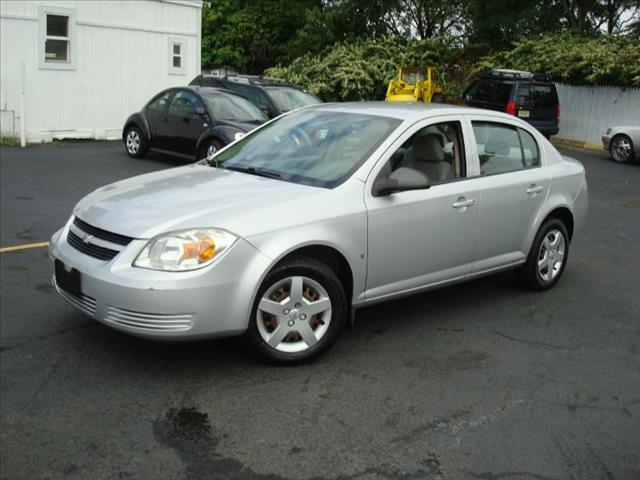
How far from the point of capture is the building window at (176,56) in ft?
66.7

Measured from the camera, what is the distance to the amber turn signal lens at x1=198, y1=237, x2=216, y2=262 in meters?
4.38

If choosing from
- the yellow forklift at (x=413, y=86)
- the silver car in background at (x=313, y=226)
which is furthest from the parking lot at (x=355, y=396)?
the yellow forklift at (x=413, y=86)

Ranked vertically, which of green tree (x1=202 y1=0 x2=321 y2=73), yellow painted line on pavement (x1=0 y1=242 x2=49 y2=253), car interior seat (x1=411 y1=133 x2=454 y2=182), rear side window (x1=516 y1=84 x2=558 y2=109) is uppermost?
green tree (x1=202 y1=0 x2=321 y2=73)

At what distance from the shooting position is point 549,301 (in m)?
6.46

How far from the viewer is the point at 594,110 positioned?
77.9 ft

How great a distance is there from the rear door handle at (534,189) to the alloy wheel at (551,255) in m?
0.43

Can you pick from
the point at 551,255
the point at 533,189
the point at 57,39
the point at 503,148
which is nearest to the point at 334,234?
the point at 503,148

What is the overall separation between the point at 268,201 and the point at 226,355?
0.98m

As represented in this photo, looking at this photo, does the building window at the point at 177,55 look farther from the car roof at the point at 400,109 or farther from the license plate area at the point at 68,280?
the license plate area at the point at 68,280

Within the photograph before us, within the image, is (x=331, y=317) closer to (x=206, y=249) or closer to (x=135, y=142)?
(x=206, y=249)

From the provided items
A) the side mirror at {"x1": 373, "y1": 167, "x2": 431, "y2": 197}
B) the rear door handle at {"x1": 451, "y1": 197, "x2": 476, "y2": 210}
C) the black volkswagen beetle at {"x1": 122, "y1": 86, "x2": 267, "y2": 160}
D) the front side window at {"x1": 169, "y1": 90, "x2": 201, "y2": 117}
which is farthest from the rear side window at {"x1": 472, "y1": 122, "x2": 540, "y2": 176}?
the front side window at {"x1": 169, "y1": 90, "x2": 201, "y2": 117}

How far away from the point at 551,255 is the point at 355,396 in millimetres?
2995

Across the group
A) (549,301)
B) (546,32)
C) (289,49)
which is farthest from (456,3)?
(549,301)

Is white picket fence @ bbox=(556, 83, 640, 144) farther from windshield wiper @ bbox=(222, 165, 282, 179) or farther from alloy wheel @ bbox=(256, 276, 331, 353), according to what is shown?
alloy wheel @ bbox=(256, 276, 331, 353)
